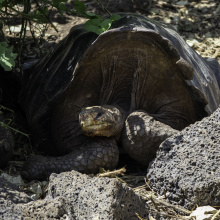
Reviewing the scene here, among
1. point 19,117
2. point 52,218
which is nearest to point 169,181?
point 52,218

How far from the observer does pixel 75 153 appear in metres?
3.25

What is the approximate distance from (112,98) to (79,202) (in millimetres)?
1296

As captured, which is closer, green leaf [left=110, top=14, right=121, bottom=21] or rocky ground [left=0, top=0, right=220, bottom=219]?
green leaf [left=110, top=14, right=121, bottom=21]

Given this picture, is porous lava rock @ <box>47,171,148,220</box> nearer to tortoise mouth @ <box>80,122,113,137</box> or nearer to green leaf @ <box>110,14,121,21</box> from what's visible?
tortoise mouth @ <box>80,122,113,137</box>

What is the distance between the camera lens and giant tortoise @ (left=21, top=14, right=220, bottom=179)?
3227 mm

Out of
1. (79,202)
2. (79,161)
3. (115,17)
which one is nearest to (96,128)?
(79,161)

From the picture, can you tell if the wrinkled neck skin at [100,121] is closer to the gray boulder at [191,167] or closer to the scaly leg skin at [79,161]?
the scaly leg skin at [79,161]

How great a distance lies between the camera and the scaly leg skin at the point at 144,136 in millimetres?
3203

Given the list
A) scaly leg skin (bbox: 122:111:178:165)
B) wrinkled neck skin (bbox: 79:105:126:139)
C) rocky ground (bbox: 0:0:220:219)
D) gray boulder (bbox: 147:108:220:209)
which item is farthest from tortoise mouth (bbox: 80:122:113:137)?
rocky ground (bbox: 0:0:220:219)

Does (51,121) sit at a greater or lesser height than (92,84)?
lesser

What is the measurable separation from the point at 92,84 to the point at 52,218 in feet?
4.66

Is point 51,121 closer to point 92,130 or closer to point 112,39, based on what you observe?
point 92,130

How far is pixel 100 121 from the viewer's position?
3.23 metres

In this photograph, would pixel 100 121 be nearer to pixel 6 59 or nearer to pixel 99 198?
pixel 6 59
